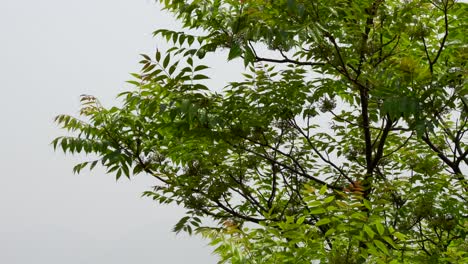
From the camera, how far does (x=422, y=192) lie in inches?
292

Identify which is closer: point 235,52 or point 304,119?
point 235,52

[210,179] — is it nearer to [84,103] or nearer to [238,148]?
[238,148]

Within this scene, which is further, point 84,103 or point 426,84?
point 84,103

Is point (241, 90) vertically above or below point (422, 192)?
above

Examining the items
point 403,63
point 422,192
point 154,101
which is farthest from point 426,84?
point 154,101

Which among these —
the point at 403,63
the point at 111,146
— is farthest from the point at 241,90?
the point at 403,63

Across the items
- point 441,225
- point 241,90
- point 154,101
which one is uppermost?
point 241,90

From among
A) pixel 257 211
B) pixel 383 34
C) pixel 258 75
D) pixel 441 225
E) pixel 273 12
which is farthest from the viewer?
pixel 257 211

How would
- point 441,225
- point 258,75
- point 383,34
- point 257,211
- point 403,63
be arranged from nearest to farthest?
point 403,63, point 441,225, point 383,34, point 258,75, point 257,211

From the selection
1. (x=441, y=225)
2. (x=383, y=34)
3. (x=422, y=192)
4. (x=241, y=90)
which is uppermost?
(x=383, y=34)

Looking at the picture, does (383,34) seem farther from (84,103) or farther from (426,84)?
(84,103)

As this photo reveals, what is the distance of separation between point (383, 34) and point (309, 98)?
4.89 feet

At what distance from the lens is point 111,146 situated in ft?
22.7

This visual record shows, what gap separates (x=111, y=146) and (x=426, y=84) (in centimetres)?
421
